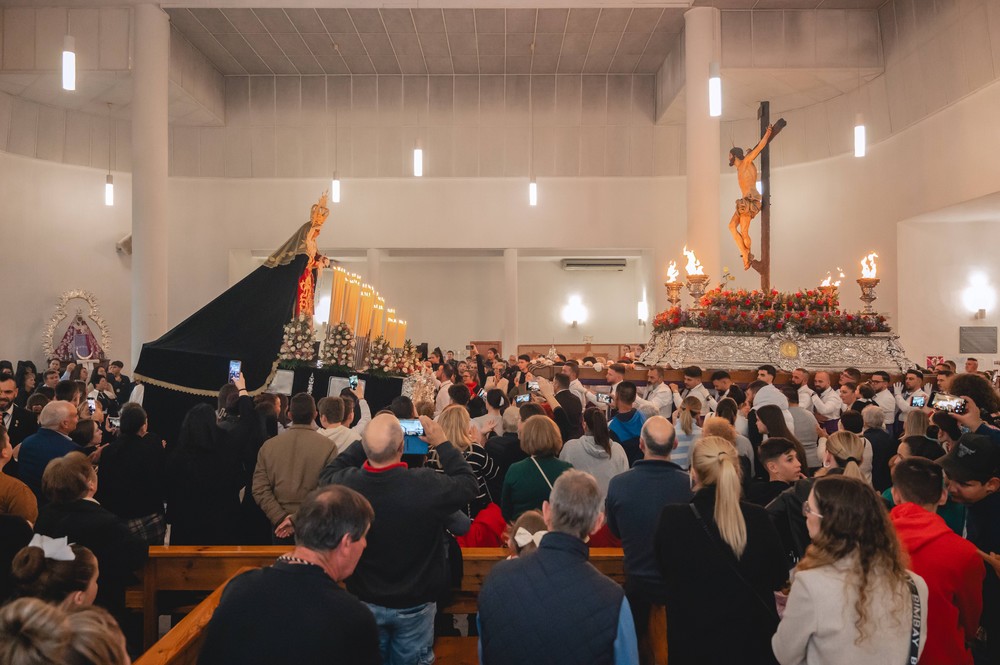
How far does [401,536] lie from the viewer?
133 inches

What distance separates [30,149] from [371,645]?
60.3 ft

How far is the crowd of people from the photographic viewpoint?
8.03ft

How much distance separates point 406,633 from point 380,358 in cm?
524

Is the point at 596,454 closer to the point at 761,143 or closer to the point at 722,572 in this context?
the point at 722,572

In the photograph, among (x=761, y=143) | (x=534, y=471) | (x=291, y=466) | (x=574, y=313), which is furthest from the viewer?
(x=574, y=313)

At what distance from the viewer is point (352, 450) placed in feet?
12.8

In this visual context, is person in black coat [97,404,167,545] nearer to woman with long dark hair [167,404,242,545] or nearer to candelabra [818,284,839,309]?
woman with long dark hair [167,404,242,545]

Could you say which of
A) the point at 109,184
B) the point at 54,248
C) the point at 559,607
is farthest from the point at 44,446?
A: the point at 54,248

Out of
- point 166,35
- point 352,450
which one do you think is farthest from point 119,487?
point 166,35

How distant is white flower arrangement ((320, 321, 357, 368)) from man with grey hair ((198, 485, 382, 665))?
5.85 m

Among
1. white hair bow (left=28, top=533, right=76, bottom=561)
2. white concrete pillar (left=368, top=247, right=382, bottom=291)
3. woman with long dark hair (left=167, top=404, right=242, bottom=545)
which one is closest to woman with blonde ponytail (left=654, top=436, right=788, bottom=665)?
white hair bow (left=28, top=533, right=76, bottom=561)

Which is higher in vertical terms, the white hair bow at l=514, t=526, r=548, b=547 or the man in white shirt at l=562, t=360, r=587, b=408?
the man in white shirt at l=562, t=360, r=587, b=408

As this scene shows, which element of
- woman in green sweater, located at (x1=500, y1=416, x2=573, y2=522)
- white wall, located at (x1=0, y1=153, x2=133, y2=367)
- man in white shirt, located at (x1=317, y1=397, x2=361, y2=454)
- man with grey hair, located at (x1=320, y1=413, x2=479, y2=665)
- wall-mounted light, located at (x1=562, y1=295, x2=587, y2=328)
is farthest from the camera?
wall-mounted light, located at (x1=562, y1=295, x2=587, y2=328)

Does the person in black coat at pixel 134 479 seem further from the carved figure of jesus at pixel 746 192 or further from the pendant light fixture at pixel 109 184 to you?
the pendant light fixture at pixel 109 184
